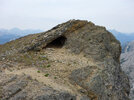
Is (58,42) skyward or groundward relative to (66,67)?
skyward

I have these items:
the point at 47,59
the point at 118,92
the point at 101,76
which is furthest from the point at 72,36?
the point at 118,92

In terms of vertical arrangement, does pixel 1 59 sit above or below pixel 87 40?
below

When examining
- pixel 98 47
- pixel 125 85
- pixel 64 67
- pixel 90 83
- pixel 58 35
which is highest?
pixel 58 35

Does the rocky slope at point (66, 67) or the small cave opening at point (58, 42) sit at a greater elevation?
the small cave opening at point (58, 42)

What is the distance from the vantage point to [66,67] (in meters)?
23.1

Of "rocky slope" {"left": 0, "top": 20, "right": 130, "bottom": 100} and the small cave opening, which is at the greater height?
the small cave opening

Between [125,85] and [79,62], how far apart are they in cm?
1115

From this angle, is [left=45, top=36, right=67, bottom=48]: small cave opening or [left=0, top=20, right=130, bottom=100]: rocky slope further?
[left=45, top=36, right=67, bottom=48]: small cave opening

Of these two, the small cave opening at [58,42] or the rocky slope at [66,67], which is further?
the small cave opening at [58,42]

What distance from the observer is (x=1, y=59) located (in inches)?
915

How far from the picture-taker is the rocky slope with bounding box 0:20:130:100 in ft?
55.5

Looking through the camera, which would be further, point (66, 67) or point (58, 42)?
point (58, 42)

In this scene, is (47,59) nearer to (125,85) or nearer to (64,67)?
(64,67)

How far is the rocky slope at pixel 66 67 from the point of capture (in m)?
16.9
